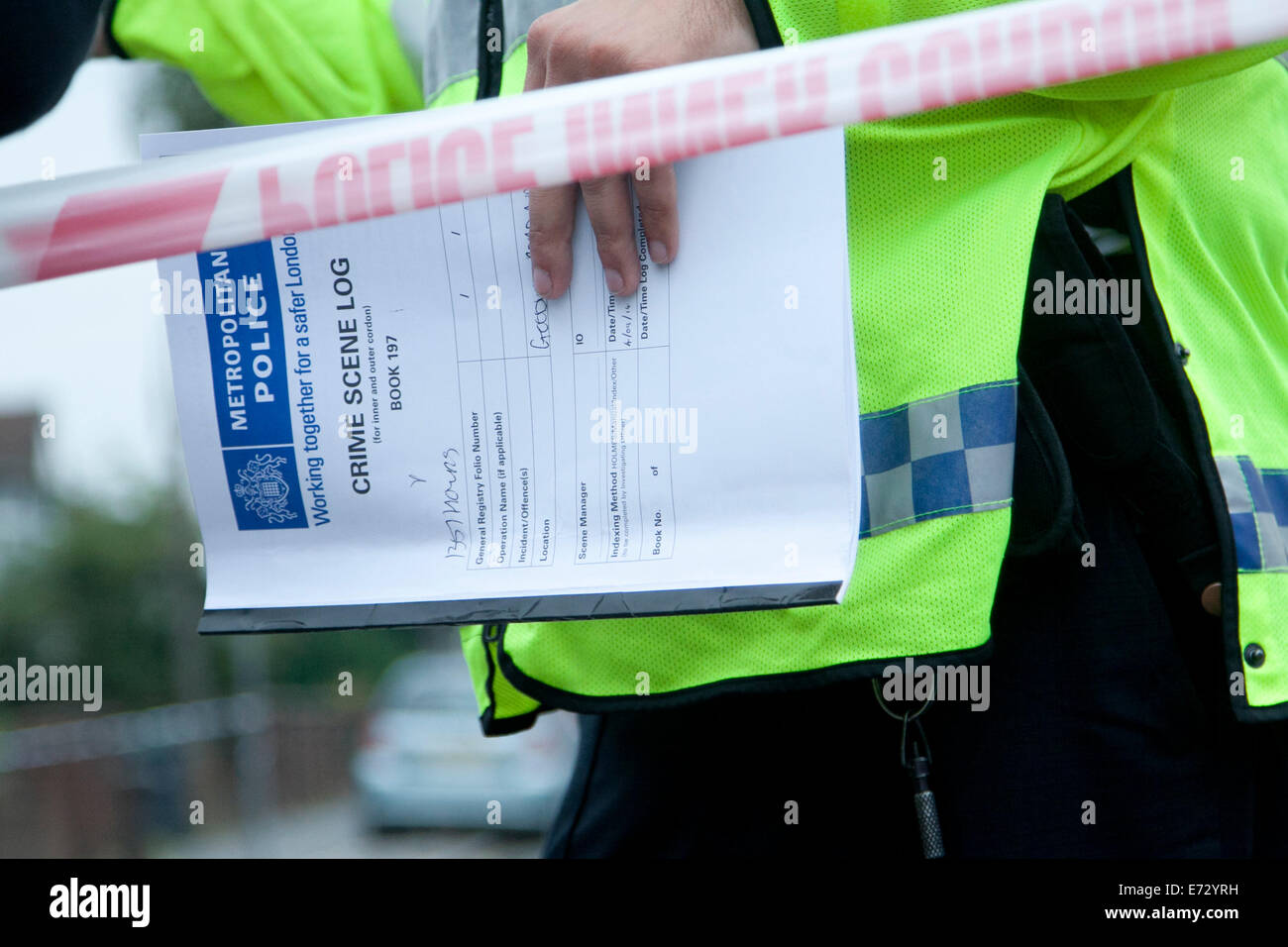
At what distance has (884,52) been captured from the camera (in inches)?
28.5

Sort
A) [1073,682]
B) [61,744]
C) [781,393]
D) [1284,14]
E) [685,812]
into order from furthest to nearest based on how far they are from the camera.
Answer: [61,744] → [685,812] → [1073,682] → [781,393] → [1284,14]

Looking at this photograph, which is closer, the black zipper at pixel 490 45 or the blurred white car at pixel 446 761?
the black zipper at pixel 490 45

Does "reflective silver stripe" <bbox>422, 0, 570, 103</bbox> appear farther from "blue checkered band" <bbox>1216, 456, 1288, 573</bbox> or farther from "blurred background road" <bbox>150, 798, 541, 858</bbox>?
"blurred background road" <bbox>150, 798, 541, 858</bbox>

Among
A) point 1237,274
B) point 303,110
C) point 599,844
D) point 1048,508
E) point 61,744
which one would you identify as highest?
point 303,110

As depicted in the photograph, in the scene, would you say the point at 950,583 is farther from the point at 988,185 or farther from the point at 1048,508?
the point at 988,185

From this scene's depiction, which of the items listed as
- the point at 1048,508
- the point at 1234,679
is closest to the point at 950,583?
the point at 1048,508

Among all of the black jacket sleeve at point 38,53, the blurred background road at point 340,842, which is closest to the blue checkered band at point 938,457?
the black jacket sleeve at point 38,53

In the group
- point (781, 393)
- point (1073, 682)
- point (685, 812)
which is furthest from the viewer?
point (685, 812)

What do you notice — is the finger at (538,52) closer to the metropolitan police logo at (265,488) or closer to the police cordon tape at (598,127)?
the police cordon tape at (598,127)

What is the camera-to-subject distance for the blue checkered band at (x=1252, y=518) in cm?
87

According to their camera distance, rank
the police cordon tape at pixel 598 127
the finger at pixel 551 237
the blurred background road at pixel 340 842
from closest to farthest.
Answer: the police cordon tape at pixel 598 127 < the finger at pixel 551 237 < the blurred background road at pixel 340 842

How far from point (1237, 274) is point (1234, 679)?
343 millimetres

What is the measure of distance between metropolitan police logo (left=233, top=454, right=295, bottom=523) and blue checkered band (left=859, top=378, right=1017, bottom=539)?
1.42 ft

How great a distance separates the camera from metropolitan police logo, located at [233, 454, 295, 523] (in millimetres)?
854
